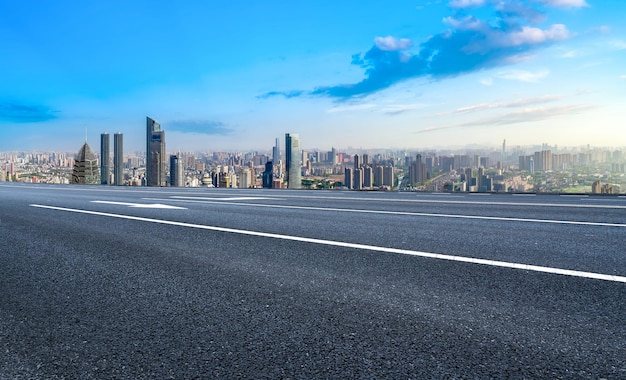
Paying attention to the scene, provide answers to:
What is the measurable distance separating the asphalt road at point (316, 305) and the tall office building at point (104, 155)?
213 ft

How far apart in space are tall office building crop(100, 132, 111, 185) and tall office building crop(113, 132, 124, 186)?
7.62 feet

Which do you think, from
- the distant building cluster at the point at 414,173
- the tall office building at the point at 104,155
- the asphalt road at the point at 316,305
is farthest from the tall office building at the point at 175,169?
the asphalt road at the point at 316,305

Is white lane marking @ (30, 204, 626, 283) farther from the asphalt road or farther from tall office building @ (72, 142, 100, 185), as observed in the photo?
tall office building @ (72, 142, 100, 185)

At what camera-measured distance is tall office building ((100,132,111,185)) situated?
64106 mm

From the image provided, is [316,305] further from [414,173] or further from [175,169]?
[175,169]

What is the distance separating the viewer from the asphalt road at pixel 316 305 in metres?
1.93

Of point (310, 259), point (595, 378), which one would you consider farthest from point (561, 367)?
point (310, 259)

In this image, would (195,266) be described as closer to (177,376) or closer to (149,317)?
(149,317)

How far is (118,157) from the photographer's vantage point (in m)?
80.6

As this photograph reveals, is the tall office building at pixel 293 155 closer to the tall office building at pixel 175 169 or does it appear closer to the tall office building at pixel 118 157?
the tall office building at pixel 175 169

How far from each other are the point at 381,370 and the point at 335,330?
1.68 feet

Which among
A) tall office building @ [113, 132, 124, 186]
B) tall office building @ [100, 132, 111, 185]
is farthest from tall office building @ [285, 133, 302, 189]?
tall office building @ [113, 132, 124, 186]

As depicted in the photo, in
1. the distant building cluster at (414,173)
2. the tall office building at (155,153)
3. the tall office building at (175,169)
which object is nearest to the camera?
the distant building cluster at (414,173)

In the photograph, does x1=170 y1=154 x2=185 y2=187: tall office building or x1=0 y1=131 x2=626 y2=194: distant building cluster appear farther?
x1=170 y1=154 x2=185 y2=187: tall office building
